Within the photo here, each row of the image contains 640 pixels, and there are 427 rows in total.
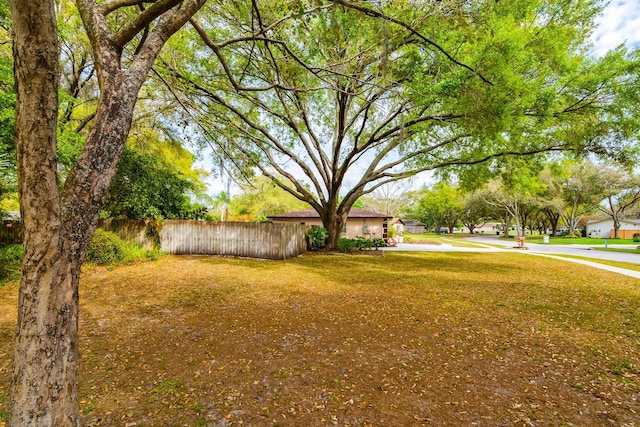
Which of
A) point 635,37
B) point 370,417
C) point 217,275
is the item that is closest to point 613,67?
point 635,37

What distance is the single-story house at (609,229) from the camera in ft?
150

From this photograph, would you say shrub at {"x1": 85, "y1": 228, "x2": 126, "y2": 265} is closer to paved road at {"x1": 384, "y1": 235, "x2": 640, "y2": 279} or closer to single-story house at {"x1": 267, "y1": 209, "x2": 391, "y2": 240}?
single-story house at {"x1": 267, "y1": 209, "x2": 391, "y2": 240}

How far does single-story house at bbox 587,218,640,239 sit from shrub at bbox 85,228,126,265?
6365 centimetres

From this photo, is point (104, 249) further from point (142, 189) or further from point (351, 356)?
point (351, 356)

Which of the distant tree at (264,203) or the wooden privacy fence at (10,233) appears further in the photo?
the distant tree at (264,203)

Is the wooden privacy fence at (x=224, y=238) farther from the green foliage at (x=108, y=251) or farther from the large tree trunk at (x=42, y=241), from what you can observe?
the large tree trunk at (x=42, y=241)

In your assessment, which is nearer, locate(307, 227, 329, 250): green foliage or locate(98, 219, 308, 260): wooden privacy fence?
locate(98, 219, 308, 260): wooden privacy fence

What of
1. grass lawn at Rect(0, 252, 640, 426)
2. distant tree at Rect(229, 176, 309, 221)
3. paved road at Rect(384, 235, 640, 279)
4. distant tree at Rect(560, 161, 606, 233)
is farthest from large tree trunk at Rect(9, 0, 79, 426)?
distant tree at Rect(560, 161, 606, 233)

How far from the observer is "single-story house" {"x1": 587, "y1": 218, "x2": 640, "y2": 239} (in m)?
45.6

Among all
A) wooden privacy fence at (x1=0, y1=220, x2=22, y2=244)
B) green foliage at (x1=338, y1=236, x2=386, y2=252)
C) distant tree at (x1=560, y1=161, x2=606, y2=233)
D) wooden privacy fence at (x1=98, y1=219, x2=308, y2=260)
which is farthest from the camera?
distant tree at (x1=560, y1=161, x2=606, y2=233)

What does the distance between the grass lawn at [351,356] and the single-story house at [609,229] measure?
56740mm

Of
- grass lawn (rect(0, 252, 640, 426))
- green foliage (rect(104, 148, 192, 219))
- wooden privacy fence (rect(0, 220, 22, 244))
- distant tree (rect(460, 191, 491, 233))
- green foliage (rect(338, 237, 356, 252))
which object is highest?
distant tree (rect(460, 191, 491, 233))

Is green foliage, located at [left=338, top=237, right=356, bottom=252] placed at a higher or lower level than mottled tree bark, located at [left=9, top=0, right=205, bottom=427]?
lower

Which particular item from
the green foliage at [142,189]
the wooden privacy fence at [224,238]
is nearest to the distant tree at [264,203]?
the wooden privacy fence at [224,238]
